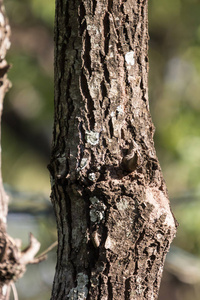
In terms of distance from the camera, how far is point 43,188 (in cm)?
993

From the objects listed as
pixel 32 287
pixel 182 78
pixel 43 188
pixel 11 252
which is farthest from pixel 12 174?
pixel 11 252

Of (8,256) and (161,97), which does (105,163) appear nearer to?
(8,256)

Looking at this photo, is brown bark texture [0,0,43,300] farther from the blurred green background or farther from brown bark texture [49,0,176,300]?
the blurred green background

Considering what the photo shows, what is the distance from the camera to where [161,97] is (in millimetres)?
8875

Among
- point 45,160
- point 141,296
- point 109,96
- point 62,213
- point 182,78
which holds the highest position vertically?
point 182,78

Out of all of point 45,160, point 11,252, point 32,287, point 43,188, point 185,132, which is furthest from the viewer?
point 32,287

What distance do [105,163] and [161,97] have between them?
24.5 feet

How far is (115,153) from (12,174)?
29.1ft

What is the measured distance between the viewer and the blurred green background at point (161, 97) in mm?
7941

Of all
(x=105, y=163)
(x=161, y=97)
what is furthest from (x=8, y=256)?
(x=161, y=97)

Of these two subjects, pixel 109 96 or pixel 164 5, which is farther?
pixel 164 5

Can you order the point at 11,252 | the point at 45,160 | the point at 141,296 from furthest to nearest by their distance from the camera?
the point at 45,160 < the point at 11,252 < the point at 141,296

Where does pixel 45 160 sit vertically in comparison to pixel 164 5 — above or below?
below

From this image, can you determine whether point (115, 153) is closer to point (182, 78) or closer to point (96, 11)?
point (96, 11)
